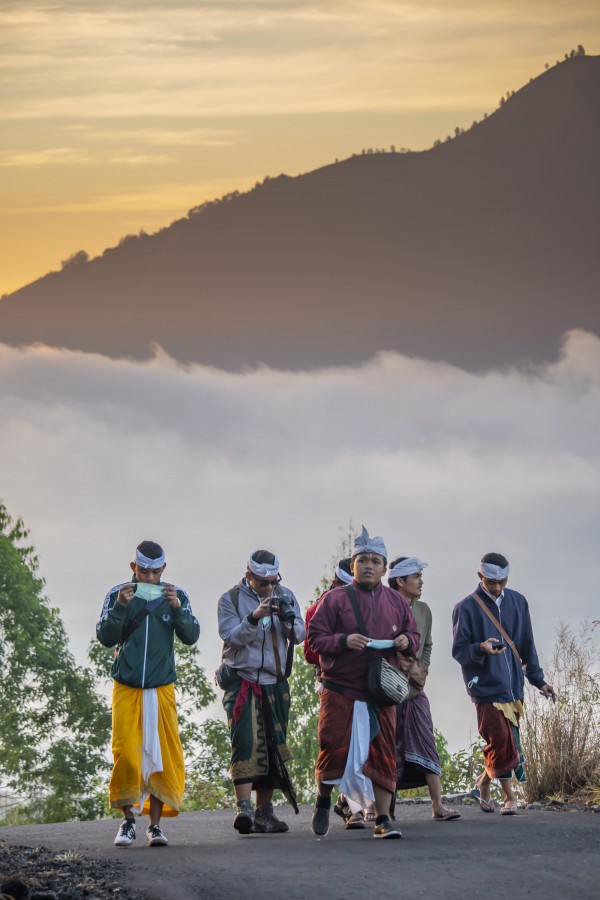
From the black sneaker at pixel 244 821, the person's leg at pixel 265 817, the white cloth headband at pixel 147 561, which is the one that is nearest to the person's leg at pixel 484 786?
the person's leg at pixel 265 817

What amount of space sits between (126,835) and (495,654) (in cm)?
349

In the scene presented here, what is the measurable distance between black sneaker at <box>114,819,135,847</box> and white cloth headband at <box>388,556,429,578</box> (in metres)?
2.92

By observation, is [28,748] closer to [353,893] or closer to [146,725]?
[146,725]

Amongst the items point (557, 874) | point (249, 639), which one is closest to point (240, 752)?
point (249, 639)

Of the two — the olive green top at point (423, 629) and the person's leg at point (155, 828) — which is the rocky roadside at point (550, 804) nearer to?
the olive green top at point (423, 629)

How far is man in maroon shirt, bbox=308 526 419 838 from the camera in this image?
37.6 ft

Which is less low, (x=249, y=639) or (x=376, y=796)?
(x=249, y=639)

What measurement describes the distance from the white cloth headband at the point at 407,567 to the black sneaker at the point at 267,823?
6.83 feet

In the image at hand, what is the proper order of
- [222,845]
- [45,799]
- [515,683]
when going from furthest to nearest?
[45,799], [515,683], [222,845]

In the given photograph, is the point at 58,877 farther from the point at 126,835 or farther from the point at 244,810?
the point at 244,810

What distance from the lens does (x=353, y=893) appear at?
8.95 meters

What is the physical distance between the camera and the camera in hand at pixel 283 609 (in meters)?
12.2

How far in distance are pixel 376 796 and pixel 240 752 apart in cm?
130

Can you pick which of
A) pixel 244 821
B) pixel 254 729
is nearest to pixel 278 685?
pixel 254 729
